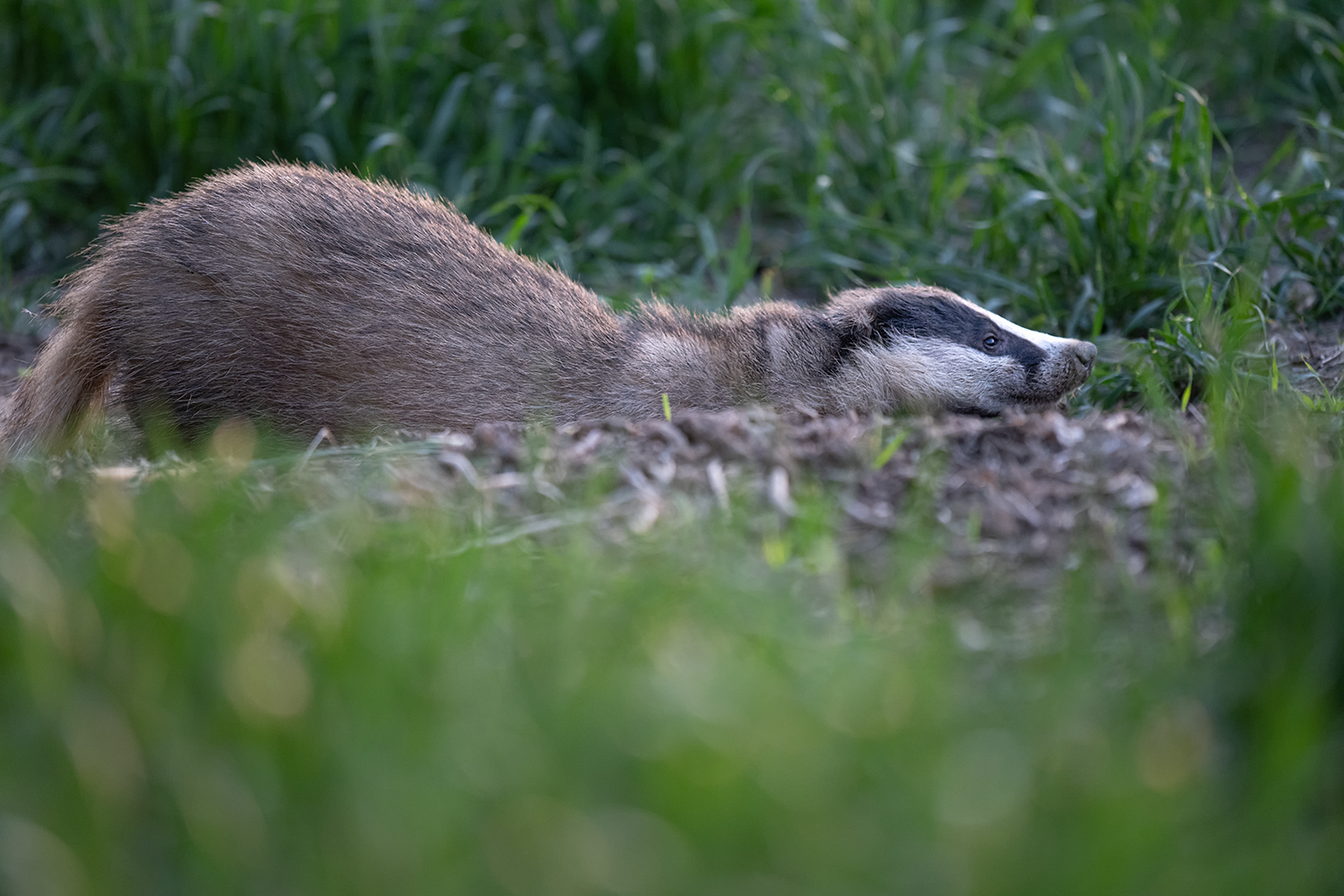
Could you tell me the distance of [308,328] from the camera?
12.1 ft

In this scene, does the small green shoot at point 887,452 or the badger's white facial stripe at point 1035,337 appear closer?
the small green shoot at point 887,452

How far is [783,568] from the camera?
2.15 meters

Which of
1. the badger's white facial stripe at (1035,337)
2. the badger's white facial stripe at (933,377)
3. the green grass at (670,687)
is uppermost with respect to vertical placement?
the green grass at (670,687)

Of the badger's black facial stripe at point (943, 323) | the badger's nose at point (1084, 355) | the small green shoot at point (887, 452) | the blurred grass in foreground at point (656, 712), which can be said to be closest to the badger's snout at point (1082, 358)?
the badger's nose at point (1084, 355)

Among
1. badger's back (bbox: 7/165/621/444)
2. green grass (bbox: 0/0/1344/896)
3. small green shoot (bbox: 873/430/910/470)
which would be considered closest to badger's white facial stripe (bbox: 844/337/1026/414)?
green grass (bbox: 0/0/1344/896)

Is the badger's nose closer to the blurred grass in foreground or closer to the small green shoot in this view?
the small green shoot

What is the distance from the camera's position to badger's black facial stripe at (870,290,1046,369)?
389cm

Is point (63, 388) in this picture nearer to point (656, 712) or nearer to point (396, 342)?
point (396, 342)

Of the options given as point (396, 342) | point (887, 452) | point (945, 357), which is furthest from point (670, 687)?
point (945, 357)

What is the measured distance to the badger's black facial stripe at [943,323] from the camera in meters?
3.89

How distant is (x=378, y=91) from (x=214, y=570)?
4245mm

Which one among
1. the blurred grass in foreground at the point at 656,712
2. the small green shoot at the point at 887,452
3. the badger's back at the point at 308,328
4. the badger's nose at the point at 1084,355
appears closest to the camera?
the blurred grass in foreground at the point at 656,712

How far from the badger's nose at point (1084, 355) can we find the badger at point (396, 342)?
0.01 m

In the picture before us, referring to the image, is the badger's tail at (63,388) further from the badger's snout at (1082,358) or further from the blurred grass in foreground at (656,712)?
the badger's snout at (1082,358)
